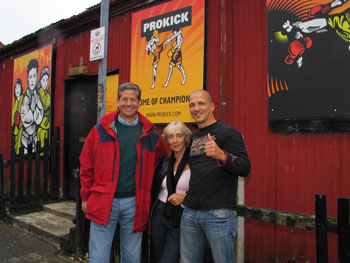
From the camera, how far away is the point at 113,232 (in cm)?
262

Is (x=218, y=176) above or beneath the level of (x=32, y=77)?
beneath

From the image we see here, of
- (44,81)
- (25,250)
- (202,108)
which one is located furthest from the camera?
(44,81)

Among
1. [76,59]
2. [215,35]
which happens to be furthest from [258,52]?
[76,59]

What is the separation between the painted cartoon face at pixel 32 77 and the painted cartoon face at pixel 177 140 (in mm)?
6950

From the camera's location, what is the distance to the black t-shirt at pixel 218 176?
2072 mm

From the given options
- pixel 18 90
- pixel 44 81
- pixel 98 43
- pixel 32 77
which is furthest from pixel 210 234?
pixel 18 90

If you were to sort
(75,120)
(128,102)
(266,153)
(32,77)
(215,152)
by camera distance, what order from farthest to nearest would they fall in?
1. (32,77)
2. (75,120)
3. (266,153)
4. (128,102)
5. (215,152)

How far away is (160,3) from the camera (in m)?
5.32

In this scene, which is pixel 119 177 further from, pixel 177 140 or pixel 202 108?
pixel 202 108

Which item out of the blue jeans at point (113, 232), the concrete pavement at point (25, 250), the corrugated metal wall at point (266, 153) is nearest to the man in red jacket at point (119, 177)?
the blue jeans at point (113, 232)

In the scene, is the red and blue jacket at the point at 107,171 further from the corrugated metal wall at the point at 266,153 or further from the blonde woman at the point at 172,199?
the corrugated metal wall at the point at 266,153

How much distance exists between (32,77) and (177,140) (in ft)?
23.6

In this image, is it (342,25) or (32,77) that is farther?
(32,77)

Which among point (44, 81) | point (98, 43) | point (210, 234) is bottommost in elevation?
point (210, 234)
